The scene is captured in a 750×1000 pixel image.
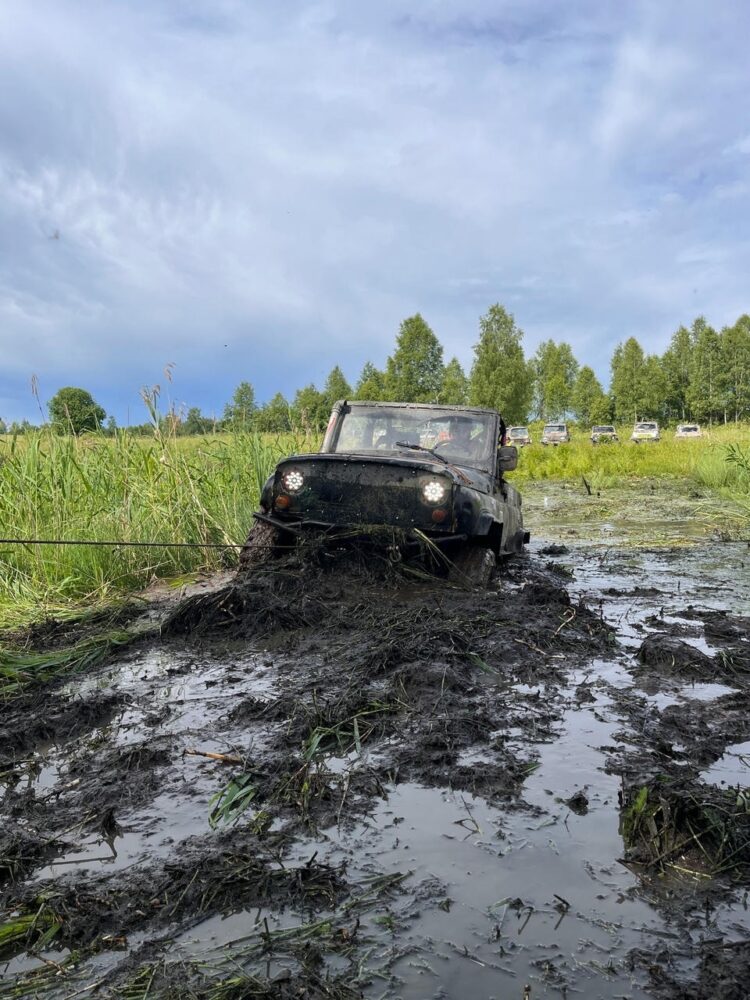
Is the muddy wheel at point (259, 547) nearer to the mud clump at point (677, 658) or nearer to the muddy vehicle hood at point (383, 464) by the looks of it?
the muddy vehicle hood at point (383, 464)

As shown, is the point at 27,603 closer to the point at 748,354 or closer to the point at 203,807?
the point at 203,807

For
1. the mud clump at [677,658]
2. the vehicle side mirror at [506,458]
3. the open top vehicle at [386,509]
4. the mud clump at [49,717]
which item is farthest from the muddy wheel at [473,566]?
the mud clump at [49,717]

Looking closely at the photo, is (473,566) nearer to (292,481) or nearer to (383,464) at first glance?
(383,464)

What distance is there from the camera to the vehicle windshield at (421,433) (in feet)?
22.6

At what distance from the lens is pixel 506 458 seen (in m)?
6.82

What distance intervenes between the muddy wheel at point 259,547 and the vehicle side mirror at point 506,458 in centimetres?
213

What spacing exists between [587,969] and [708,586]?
532 centimetres

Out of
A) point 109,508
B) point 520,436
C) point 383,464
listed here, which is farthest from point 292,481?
point 520,436

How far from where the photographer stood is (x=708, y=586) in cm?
650

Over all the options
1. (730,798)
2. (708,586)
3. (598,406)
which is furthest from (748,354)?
(730,798)

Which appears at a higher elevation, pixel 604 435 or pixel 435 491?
pixel 604 435

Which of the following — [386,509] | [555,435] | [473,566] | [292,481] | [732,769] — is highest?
[555,435]

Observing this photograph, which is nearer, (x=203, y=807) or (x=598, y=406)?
(x=203, y=807)

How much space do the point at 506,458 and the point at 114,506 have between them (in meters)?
3.56
